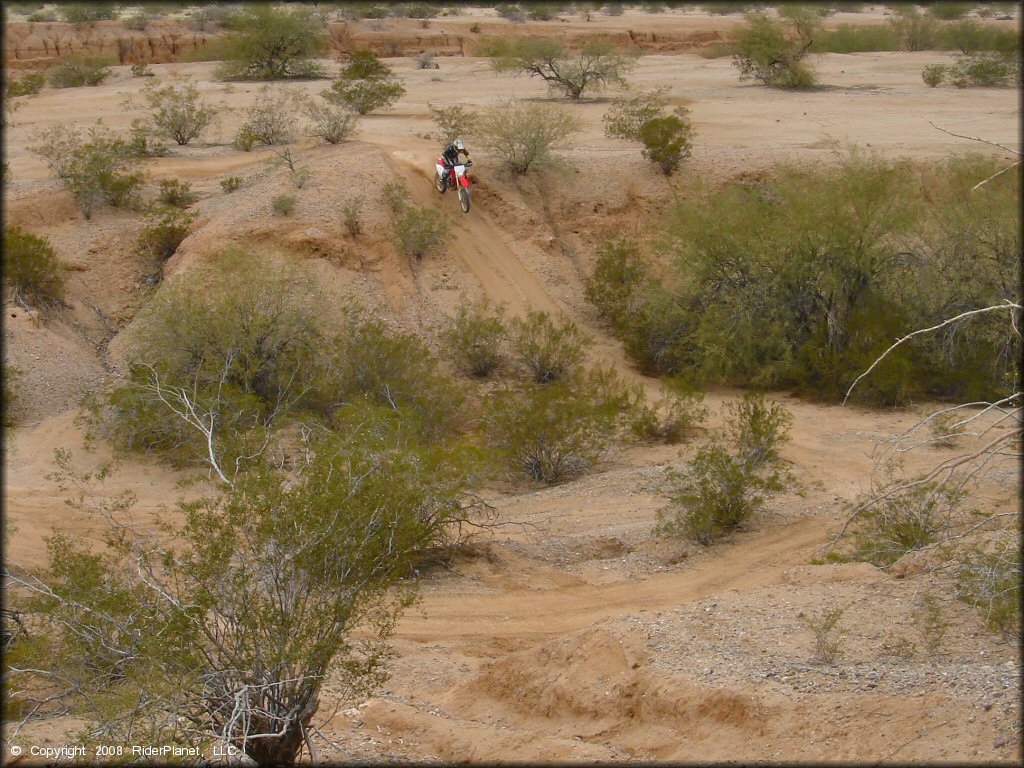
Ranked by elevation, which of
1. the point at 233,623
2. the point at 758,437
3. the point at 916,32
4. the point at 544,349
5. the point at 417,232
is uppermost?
the point at 916,32

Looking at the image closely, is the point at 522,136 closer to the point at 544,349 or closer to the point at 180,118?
the point at 544,349

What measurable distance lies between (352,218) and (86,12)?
1434 inches

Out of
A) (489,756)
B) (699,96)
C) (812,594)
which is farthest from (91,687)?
(699,96)

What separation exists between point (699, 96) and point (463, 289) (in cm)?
1348

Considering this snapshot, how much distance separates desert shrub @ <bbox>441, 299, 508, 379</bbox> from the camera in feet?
62.8

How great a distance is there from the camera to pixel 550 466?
625 inches

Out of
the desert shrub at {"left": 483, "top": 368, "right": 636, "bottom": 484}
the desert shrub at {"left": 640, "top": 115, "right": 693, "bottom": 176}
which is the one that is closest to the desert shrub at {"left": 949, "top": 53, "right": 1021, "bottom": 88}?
A: the desert shrub at {"left": 640, "top": 115, "right": 693, "bottom": 176}

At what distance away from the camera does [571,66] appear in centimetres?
3134

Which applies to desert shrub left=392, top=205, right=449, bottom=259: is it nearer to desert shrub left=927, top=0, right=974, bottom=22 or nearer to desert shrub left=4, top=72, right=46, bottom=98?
desert shrub left=4, top=72, right=46, bottom=98

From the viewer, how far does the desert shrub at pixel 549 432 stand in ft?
51.6

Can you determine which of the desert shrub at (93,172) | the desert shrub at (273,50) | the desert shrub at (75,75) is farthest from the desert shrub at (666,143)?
the desert shrub at (75,75)

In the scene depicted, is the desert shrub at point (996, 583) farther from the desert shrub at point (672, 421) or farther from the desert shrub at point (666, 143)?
the desert shrub at point (666, 143)

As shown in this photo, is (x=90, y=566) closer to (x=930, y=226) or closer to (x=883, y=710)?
(x=883, y=710)

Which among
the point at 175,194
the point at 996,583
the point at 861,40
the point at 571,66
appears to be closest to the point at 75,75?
the point at 571,66
